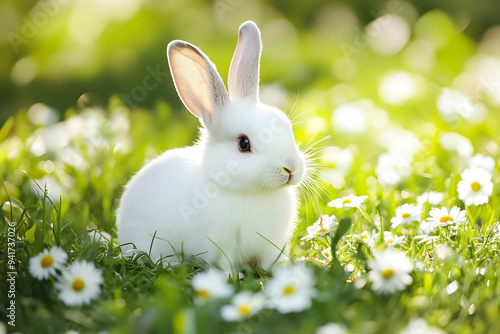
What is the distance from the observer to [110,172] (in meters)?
3.80

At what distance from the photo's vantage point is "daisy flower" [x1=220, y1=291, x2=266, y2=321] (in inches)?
73.5

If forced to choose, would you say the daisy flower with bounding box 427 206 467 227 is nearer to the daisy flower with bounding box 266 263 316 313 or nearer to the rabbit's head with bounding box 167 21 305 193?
the rabbit's head with bounding box 167 21 305 193

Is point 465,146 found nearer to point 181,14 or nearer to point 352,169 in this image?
point 352,169

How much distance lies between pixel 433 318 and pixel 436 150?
205 centimetres

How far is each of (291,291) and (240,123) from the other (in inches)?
37.3

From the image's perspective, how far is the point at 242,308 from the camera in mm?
1886

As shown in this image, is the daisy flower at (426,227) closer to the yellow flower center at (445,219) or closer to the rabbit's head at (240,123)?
the yellow flower center at (445,219)

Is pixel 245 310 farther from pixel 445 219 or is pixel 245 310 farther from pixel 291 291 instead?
pixel 445 219

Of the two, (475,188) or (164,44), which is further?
(164,44)

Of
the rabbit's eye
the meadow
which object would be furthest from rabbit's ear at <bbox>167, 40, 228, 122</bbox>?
the meadow

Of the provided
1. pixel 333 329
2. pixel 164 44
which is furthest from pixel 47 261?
pixel 164 44

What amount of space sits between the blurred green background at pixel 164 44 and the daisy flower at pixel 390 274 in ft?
10.4

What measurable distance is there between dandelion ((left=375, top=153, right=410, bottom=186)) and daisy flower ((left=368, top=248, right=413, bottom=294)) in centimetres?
135

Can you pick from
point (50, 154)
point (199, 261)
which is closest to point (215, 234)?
point (199, 261)
